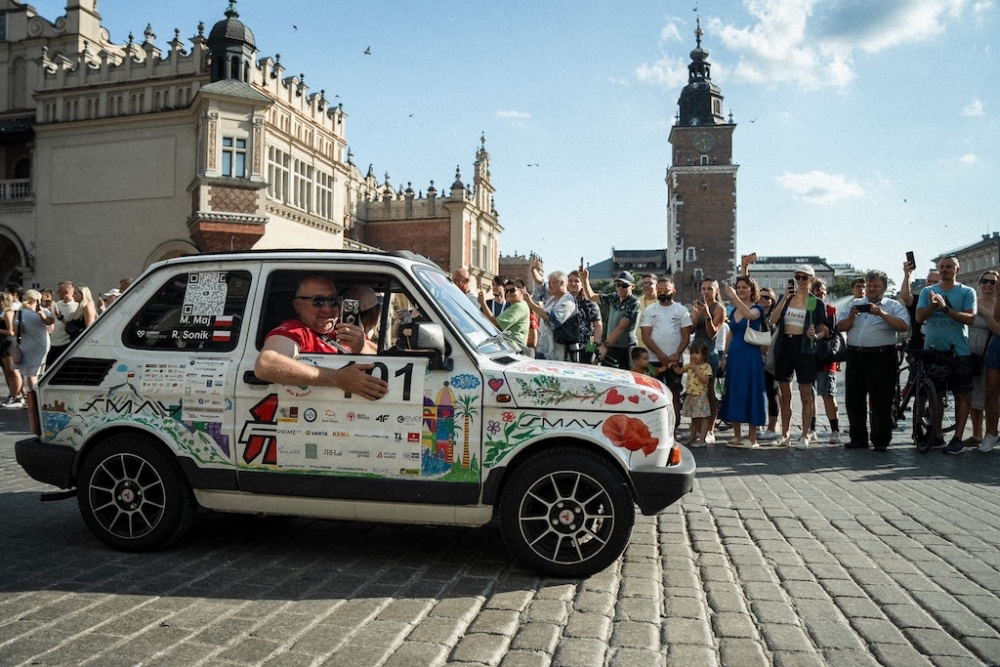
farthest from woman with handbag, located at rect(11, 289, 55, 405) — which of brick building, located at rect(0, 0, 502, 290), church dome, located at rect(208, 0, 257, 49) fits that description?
church dome, located at rect(208, 0, 257, 49)

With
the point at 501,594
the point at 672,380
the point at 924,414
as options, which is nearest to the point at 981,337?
the point at 924,414

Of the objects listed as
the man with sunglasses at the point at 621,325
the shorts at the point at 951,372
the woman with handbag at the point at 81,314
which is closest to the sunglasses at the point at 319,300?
the man with sunglasses at the point at 621,325

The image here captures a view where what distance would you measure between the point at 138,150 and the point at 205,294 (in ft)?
102

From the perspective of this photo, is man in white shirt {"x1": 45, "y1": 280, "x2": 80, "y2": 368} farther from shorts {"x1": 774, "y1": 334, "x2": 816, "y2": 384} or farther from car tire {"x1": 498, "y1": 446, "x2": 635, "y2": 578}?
shorts {"x1": 774, "y1": 334, "x2": 816, "y2": 384}

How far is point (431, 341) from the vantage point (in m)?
4.30

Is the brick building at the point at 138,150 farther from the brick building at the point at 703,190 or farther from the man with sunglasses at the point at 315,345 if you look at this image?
the brick building at the point at 703,190

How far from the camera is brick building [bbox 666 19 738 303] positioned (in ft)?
302

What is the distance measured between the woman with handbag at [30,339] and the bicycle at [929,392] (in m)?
13.6

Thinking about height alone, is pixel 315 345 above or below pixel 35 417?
above

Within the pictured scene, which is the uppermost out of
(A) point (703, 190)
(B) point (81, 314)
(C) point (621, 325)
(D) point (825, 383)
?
(A) point (703, 190)

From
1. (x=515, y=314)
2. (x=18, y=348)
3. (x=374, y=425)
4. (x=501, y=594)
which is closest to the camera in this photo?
(x=501, y=594)

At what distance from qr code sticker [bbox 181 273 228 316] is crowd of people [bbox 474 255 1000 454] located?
4.54 metres

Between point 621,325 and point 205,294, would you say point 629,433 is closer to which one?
point 205,294

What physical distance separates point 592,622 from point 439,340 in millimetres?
1734
